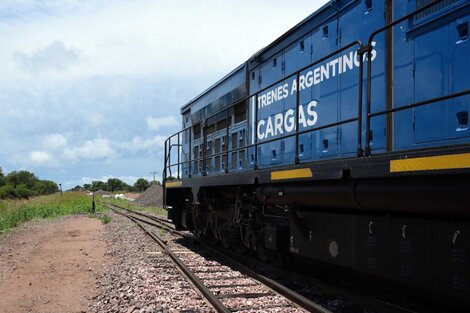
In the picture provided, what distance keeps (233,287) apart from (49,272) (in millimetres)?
4281

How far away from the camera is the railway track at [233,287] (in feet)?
18.6

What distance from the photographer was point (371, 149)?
5387 millimetres

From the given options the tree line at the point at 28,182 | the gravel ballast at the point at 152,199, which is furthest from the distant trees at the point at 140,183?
the gravel ballast at the point at 152,199

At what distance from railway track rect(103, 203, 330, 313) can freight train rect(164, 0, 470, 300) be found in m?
0.55

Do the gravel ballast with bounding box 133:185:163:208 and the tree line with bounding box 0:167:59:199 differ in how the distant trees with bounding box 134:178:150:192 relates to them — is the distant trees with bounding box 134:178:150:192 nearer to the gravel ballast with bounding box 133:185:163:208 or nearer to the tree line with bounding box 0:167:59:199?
the tree line with bounding box 0:167:59:199

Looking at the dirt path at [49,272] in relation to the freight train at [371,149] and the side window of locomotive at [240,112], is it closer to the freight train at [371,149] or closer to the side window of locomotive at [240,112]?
the freight train at [371,149]

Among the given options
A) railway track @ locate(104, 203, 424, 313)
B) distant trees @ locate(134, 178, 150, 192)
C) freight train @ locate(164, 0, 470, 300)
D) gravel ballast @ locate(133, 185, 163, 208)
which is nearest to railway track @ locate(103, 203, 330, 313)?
railway track @ locate(104, 203, 424, 313)

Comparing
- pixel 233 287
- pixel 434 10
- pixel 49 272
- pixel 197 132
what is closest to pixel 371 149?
pixel 434 10

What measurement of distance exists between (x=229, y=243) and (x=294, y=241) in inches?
132

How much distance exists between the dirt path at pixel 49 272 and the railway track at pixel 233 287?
169cm

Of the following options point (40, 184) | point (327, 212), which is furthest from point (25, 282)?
point (40, 184)

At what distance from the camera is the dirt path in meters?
6.85

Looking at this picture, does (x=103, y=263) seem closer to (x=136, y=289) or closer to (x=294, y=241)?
(x=136, y=289)

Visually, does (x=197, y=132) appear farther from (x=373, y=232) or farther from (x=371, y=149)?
(x=373, y=232)
